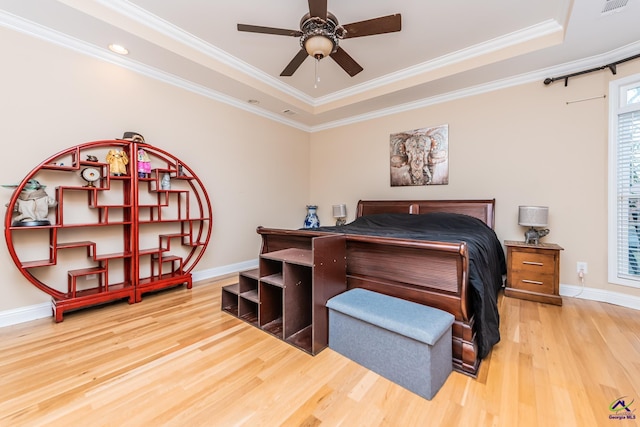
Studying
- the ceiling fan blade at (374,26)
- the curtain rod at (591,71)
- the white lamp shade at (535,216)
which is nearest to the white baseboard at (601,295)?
the white lamp shade at (535,216)

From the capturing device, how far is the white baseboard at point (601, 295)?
2607 mm

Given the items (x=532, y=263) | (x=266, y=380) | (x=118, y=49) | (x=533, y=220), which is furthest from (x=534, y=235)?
(x=118, y=49)

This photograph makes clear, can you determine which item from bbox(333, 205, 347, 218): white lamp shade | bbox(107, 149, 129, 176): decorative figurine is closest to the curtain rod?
bbox(333, 205, 347, 218): white lamp shade

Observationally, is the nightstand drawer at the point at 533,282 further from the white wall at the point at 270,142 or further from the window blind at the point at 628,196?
the window blind at the point at 628,196

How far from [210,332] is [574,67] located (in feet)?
15.5

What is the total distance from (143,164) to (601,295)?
5221 millimetres

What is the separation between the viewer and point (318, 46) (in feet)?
7.05

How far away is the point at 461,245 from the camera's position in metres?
1.58

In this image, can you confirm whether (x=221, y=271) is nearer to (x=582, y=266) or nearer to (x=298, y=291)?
(x=298, y=291)

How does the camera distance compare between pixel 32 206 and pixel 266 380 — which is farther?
pixel 32 206

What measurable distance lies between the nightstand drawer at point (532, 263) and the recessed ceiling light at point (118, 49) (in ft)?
15.7

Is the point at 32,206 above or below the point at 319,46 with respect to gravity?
below

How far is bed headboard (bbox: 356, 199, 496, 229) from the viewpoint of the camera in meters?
3.35

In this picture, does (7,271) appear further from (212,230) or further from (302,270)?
(302,270)
